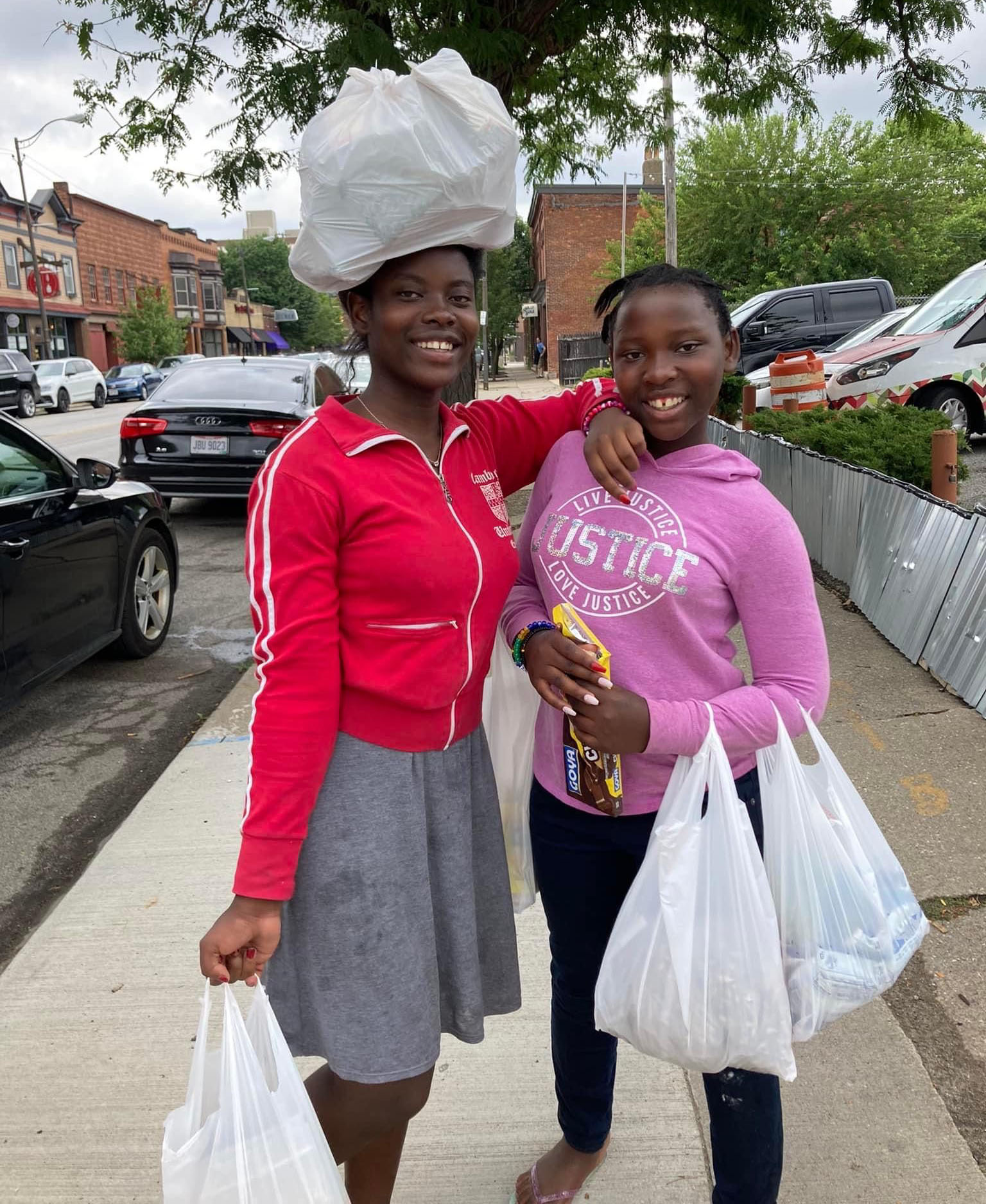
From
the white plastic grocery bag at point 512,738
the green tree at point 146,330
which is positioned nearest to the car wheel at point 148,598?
the white plastic grocery bag at point 512,738

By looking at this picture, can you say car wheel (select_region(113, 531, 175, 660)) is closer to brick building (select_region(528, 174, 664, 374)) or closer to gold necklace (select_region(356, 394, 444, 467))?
gold necklace (select_region(356, 394, 444, 467))

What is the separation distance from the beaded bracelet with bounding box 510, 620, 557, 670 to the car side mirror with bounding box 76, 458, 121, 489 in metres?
4.27

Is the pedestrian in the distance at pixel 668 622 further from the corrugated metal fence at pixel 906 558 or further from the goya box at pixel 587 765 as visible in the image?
the corrugated metal fence at pixel 906 558

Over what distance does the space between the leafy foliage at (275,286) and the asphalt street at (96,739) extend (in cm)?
8422

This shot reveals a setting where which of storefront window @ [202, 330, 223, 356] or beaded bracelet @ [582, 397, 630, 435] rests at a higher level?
beaded bracelet @ [582, 397, 630, 435]

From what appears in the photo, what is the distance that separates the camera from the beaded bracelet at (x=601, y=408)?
5.88 feet

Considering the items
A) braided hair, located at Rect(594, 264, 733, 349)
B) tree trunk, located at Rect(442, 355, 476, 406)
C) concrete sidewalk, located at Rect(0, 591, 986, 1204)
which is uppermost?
braided hair, located at Rect(594, 264, 733, 349)

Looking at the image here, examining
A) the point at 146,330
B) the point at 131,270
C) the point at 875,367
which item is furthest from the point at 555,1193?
the point at 131,270

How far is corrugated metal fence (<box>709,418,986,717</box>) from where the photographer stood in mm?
4305

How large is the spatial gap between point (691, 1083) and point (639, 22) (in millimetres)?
6407

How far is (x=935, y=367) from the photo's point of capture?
10.4 metres

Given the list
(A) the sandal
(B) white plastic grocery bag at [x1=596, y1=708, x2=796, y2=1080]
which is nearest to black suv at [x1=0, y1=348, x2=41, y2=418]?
(A) the sandal

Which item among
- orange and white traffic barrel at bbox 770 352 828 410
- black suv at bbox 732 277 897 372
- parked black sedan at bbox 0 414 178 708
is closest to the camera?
parked black sedan at bbox 0 414 178 708

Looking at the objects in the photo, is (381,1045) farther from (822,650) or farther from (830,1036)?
(830,1036)
